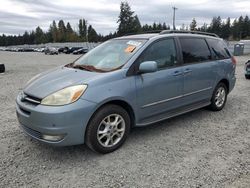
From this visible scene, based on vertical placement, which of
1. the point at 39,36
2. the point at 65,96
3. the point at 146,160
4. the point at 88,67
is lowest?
the point at 146,160

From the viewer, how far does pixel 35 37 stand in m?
121

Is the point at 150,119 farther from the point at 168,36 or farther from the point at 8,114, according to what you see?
the point at 8,114

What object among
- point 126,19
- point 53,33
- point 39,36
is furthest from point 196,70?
point 39,36

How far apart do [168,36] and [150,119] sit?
1526mm

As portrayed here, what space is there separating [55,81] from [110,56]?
3.49 ft

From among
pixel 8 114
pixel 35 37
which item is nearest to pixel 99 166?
pixel 8 114

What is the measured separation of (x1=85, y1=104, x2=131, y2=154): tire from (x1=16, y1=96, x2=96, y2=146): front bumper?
0.12 m

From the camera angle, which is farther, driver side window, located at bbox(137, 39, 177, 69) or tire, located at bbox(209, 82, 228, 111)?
tire, located at bbox(209, 82, 228, 111)

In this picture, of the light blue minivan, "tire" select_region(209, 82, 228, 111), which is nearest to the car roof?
the light blue minivan

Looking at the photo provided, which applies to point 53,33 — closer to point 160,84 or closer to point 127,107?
point 160,84

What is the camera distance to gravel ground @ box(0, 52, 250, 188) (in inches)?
117

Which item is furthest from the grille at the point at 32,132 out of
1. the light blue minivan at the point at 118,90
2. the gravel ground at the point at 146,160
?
the gravel ground at the point at 146,160

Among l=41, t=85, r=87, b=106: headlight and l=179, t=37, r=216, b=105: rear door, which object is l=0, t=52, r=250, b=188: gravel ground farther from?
l=41, t=85, r=87, b=106: headlight

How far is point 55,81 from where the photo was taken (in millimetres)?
3617
